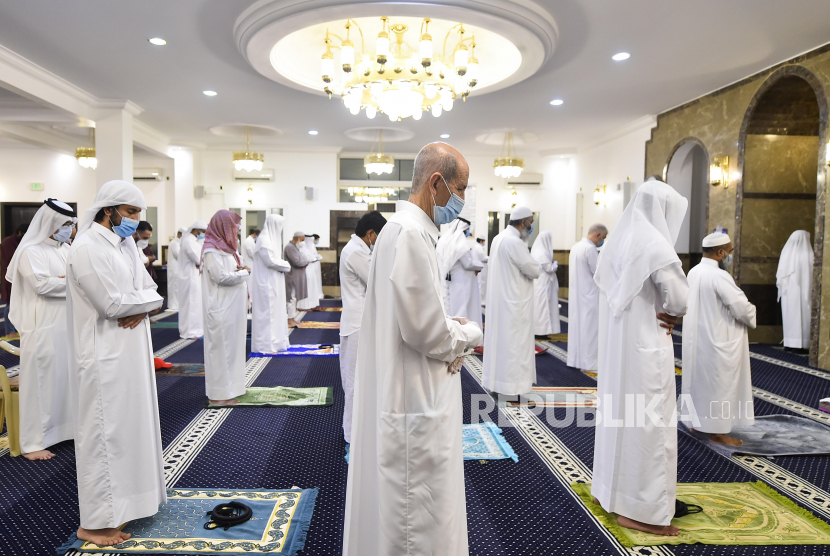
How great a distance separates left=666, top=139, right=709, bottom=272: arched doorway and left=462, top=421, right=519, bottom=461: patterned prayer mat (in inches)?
236

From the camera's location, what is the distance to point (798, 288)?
21.7ft

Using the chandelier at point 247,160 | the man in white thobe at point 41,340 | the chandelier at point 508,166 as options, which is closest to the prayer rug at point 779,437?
the man in white thobe at point 41,340

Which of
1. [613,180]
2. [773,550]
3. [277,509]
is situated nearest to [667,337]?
[773,550]

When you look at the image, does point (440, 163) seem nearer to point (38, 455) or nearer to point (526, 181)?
point (38, 455)

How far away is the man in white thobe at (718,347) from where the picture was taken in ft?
Result: 11.5

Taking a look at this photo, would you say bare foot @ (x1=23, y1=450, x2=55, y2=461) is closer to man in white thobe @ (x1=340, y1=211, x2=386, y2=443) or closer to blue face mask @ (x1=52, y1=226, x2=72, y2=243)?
blue face mask @ (x1=52, y1=226, x2=72, y2=243)

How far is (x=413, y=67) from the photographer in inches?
208

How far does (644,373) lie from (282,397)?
3149 mm

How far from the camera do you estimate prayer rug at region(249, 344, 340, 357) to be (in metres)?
6.40

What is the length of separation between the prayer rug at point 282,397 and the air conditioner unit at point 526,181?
29.8 ft

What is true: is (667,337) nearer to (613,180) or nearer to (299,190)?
(613,180)

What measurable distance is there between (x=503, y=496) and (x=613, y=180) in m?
8.89

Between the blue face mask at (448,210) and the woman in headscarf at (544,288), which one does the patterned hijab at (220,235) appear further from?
the woman in headscarf at (544,288)

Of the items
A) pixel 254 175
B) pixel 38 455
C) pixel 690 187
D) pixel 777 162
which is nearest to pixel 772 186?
pixel 777 162
